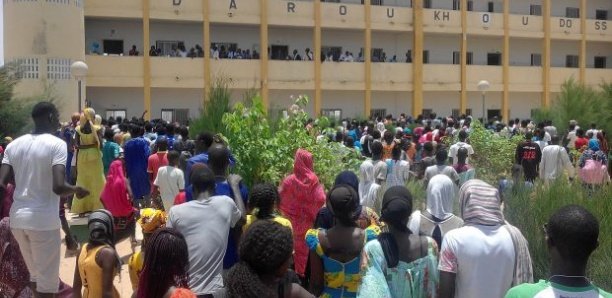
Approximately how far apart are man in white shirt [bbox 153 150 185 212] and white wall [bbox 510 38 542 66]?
3352cm

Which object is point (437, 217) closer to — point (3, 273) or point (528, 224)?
point (528, 224)

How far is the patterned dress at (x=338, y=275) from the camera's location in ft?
14.4

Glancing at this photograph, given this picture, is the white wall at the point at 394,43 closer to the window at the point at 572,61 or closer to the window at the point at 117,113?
the window at the point at 572,61

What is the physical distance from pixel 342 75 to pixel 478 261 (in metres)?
30.4

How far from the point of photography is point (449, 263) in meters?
4.06

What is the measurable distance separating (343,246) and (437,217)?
1534mm

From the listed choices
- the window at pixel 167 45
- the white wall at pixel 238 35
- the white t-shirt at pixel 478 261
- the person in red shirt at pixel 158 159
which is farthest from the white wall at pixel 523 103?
the white t-shirt at pixel 478 261

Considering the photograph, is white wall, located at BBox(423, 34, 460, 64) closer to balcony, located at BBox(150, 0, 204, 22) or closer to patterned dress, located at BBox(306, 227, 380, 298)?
balcony, located at BBox(150, 0, 204, 22)

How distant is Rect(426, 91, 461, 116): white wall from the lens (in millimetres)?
37578

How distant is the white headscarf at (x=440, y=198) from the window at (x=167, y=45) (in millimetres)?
27304

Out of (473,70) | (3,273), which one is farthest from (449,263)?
(473,70)

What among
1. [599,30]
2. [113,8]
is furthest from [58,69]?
[599,30]

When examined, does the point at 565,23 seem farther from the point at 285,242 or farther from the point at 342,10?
the point at 285,242

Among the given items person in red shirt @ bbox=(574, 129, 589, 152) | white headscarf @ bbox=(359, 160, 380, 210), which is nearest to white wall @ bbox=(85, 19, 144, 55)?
person in red shirt @ bbox=(574, 129, 589, 152)
